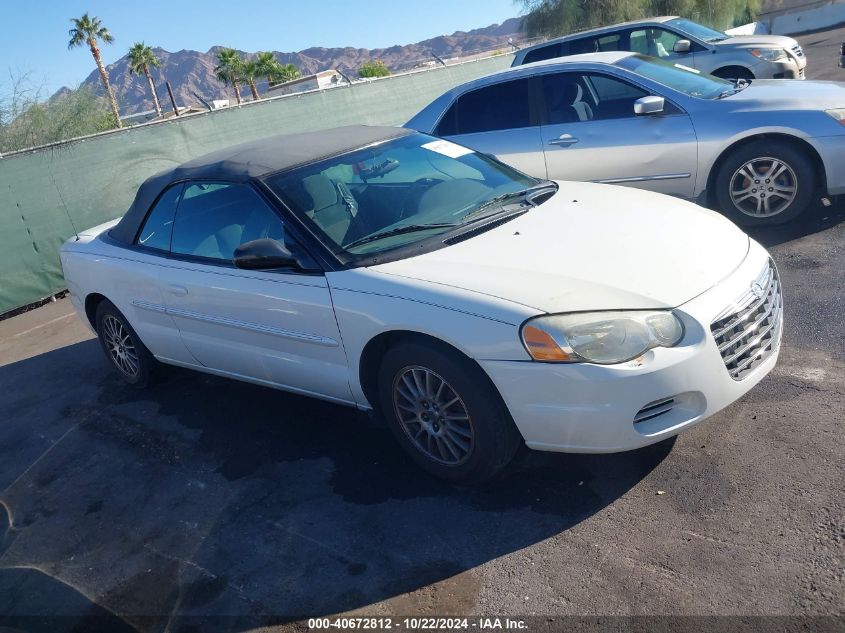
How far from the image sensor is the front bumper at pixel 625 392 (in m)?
2.95

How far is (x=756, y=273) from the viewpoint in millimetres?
3402

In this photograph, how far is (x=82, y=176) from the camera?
956cm

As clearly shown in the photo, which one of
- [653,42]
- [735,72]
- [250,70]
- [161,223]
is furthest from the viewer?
[250,70]

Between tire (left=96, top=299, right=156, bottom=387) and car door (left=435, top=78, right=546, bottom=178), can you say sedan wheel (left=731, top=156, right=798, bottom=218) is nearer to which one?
car door (left=435, top=78, right=546, bottom=178)

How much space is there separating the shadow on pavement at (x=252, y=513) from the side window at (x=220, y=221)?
43.1 inches

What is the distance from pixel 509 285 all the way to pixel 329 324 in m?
0.97

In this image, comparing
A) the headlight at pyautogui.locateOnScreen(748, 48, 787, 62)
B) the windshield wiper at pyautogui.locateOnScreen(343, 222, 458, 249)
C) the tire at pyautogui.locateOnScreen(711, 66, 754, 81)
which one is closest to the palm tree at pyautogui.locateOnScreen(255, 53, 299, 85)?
the tire at pyautogui.locateOnScreen(711, 66, 754, 81)

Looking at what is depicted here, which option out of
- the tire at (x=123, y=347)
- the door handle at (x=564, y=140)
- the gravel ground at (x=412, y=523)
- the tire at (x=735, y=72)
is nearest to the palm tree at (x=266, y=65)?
the tire at (x=735, y=72)

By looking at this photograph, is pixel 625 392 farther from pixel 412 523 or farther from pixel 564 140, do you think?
pixel 564 140

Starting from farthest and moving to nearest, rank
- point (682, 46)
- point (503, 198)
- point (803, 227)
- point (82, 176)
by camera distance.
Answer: point (682, 46)
point (82, 176)
point (803, 227)
point (503, 198)

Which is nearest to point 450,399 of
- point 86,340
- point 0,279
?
point 86,340

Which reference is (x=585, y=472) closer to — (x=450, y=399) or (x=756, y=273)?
(x=450, y=399)

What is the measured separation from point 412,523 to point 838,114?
15.4 feet

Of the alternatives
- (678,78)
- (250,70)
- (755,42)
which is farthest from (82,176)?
(250,70)
